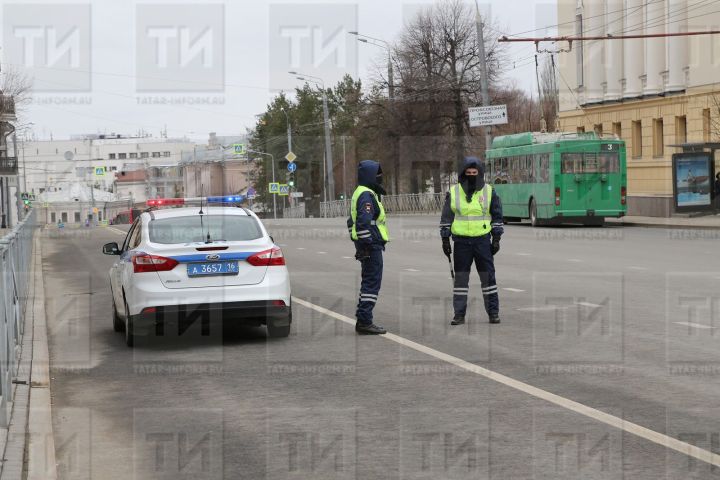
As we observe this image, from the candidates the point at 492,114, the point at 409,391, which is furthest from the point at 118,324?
the point at 492,114

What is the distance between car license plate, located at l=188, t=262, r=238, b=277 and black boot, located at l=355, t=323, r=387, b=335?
152 cm

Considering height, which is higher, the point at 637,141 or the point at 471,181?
the point at 637,141

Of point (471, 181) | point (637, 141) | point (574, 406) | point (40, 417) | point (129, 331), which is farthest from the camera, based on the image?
point (637, 141)

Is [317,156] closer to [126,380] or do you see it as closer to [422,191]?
[422,191]

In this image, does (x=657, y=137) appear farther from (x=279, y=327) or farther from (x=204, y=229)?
(x=204, y=229)

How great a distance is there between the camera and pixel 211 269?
1147 cm

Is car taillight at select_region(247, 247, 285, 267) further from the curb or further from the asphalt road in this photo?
the curb

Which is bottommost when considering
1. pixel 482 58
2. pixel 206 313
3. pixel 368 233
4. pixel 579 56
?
pixel 206 313

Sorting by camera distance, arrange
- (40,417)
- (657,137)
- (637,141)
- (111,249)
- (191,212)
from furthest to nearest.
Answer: (637,141)
(657,137)
(111,249)
(191,212)
(40,417)

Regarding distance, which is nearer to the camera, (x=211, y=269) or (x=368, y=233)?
(x=211, y=269)

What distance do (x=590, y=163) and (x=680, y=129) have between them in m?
9.08

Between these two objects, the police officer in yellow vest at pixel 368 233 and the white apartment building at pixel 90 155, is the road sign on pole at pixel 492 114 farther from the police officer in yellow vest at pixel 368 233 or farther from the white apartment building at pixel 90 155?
the white apartment building at pixel 90 155

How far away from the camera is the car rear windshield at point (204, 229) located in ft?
38.8

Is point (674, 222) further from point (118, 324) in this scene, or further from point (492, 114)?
point (118, 324)
